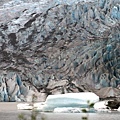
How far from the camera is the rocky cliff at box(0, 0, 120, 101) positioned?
25.9 meters

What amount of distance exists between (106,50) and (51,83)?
4.19 meters

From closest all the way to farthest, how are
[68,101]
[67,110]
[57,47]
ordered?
[67,110] → [68,101] → [57,47]

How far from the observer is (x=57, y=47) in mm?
30906

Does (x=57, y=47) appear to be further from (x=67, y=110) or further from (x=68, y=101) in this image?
(x=67, y=110)

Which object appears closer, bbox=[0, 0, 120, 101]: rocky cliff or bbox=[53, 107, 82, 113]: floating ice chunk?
bbox=[53, 107, 82, 113]: floating ice chunk

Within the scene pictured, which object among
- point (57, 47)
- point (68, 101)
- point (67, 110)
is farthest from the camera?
point (57, 47)

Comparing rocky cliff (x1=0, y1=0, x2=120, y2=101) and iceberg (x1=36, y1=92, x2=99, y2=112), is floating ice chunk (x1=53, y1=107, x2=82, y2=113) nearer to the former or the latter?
iceberg (x1=36, y1=92, x2=99, y2=112)

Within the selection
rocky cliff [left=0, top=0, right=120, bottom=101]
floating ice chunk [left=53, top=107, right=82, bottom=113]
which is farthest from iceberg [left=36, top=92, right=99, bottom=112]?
rocky cliff [left=0, top=0, right=120, bottom=101]

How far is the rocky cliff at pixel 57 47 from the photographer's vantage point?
25.9m

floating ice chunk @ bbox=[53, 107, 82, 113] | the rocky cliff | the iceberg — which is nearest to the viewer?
floating ice chunk @ bbox=[53, 107, 82, 113]

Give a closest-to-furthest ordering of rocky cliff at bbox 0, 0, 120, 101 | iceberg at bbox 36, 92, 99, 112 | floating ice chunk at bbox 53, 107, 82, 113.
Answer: floating ice chunk at bbox 53, 107, 82, 113 → iceberg at bbox 36, 92, 99, 112 → rocky cliff at bbox 0, 0, 120, 101

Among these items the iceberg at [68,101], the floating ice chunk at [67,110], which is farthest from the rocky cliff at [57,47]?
the floating ice chunk at [67,110]

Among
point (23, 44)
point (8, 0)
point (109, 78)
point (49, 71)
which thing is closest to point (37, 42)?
point (23, 44)

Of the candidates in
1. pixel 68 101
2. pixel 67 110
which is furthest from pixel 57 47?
pixel 67 110
